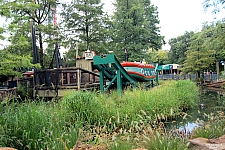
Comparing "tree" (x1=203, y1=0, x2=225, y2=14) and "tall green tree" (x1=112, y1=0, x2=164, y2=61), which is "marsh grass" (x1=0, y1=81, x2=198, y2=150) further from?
"tall green tree" (x1=112, y1=0, x2=164, y2=61)

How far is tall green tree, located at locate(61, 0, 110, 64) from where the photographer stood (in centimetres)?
1659

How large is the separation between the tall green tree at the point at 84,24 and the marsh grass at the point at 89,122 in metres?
9.49

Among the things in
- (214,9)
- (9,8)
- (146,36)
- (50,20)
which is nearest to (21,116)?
(9,8)

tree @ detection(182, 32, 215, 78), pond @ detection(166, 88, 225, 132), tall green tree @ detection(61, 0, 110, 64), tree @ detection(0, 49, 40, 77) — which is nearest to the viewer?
tree @ detection(0, 49, 40, 77)

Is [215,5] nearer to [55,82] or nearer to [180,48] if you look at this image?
[55,82]

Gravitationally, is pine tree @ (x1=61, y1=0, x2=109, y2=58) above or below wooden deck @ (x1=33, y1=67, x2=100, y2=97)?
above

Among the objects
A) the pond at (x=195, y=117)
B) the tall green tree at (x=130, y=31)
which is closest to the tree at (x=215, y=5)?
the pond at (x=195, y=117)

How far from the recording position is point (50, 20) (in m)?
15.9

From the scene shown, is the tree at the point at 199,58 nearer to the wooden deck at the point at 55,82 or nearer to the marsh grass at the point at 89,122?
the marsh grass at the point at 89,122

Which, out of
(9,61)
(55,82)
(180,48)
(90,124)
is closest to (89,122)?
(90,124)

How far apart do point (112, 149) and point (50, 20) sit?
49.0ft

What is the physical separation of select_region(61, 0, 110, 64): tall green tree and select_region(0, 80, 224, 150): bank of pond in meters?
9.82

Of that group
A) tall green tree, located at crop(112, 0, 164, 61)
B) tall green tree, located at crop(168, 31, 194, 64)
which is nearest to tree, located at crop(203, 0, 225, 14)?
tall green tree, located at crop(112, 0, 164, 61)

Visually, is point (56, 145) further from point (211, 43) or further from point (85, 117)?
point (211, 43)
